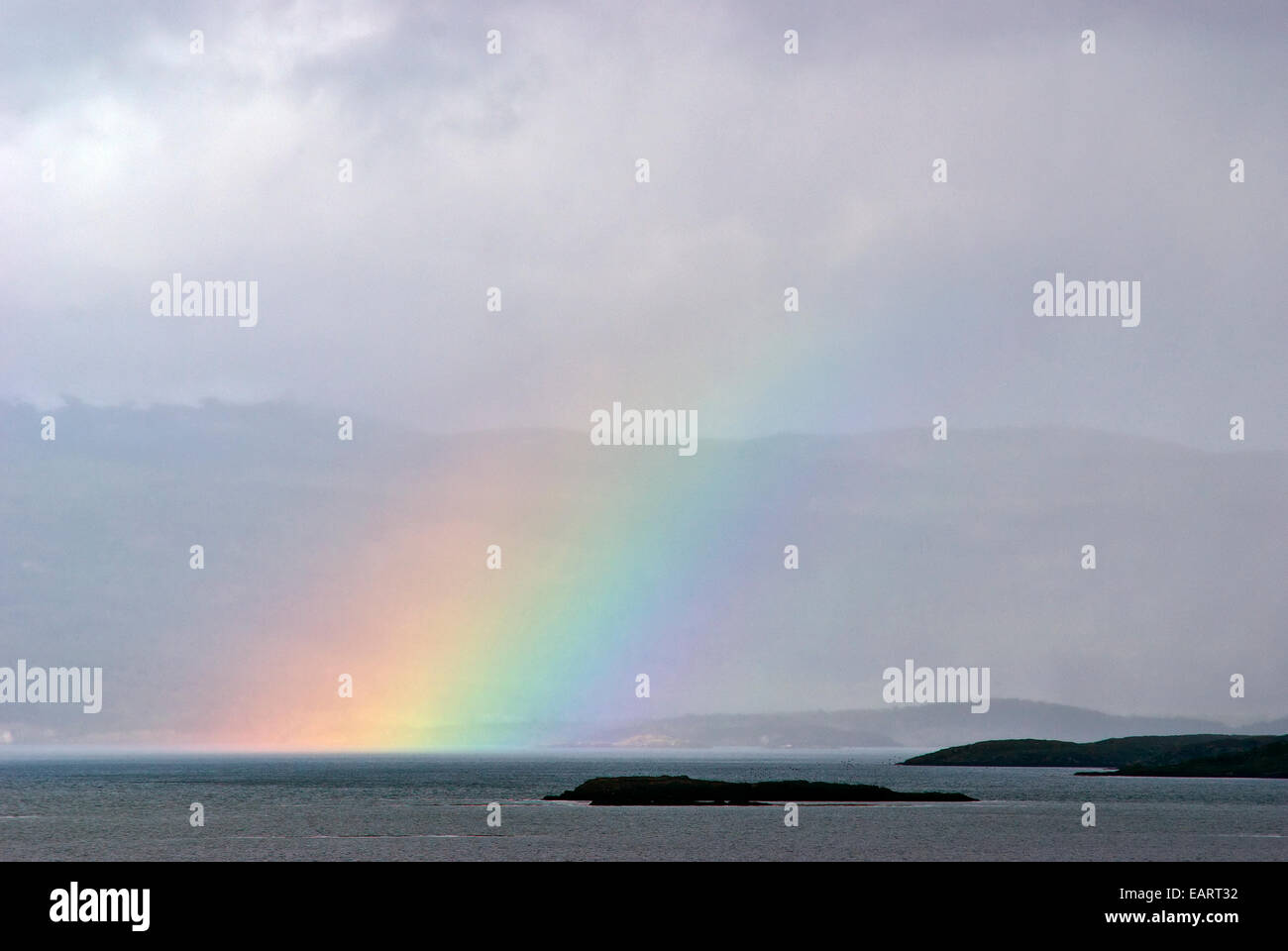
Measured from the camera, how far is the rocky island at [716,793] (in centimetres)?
13588

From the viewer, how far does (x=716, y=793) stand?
133500 millimetres

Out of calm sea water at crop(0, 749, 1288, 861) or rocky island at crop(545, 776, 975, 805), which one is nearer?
calm sea water at crop(0, 749, 1288, 861)

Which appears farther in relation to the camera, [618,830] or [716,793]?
[716,793]

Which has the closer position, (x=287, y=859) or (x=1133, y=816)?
(x=287, y=859)

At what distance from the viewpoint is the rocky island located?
136 meters

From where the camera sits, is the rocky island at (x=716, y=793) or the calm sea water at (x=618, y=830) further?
the rocky island at (x=716, y=793)
